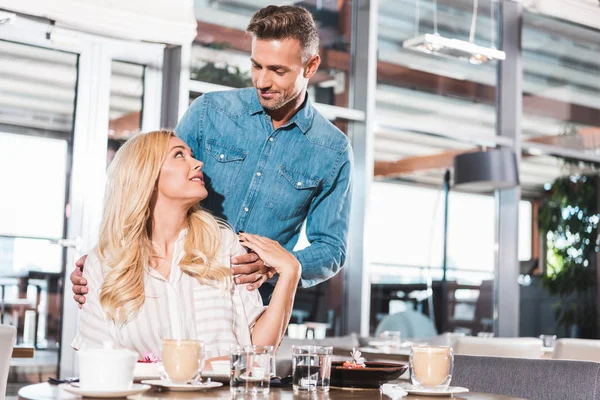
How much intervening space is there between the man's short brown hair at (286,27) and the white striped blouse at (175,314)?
0.63m

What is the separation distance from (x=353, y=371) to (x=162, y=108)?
436 cm

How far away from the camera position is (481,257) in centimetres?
746

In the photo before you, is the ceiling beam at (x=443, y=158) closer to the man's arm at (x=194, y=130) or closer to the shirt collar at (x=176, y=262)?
the man's arm at (x=194, y=130)

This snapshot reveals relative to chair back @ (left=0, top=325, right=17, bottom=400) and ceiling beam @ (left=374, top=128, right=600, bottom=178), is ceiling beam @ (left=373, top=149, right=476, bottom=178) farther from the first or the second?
chair back @ (left=0, top=325, right=17, bottom=400)

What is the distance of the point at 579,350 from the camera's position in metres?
4.16

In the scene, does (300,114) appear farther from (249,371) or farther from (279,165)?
(249,371)

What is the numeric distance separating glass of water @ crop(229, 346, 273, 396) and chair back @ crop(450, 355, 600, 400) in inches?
29.4

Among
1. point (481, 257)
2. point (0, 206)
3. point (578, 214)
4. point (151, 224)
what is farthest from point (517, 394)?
point (578, 214)

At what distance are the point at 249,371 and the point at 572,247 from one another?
7075mm

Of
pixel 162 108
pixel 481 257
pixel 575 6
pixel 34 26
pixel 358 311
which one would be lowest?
pixel 358 311

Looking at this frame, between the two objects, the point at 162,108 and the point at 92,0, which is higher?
the point at 92,0

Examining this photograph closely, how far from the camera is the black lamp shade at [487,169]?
6461mm

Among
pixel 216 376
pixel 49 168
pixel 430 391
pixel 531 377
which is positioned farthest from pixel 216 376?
pixel 49 168

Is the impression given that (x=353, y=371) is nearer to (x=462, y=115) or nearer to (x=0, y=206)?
(x=0, y=206)
